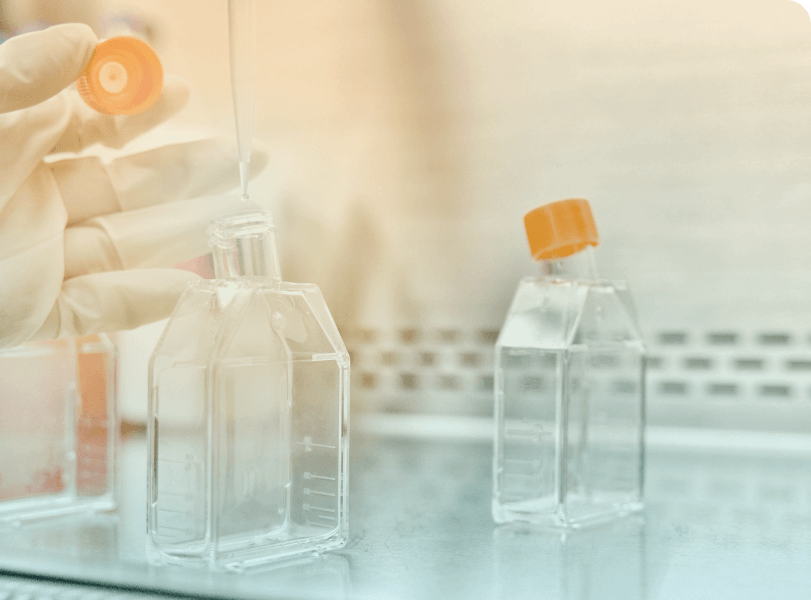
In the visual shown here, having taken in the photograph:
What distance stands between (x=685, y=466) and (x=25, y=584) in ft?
2.31

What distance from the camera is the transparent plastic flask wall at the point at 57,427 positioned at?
0.65 m

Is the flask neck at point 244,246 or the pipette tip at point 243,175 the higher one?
the pipette tip at point 243,175

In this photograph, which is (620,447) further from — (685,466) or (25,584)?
(25,584)

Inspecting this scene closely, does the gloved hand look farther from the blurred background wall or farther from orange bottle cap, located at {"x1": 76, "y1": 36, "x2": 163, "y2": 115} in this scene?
the blurred background wall

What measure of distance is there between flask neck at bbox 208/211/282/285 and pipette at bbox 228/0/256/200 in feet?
0.42

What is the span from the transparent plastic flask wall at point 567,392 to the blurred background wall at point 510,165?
362mm

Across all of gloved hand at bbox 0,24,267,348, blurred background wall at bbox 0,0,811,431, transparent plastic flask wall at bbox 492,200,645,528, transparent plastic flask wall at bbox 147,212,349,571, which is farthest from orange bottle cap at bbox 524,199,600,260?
blurred background wall at bbox 0,0,811,431

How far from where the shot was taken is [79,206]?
0.70 meters

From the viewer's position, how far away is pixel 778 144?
3.25 feet

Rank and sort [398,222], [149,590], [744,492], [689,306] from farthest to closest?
[398,222] → [689,306] → [744,492] → [149,590]

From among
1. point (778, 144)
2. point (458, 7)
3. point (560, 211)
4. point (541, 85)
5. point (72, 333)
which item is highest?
point (458, 7)

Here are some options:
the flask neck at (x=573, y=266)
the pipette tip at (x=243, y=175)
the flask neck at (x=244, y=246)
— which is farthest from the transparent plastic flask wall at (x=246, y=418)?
the flask neck at (x=573, y=266)

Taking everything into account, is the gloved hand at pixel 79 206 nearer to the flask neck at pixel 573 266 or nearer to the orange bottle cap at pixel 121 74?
the orange bottle cap at pixel 121 74

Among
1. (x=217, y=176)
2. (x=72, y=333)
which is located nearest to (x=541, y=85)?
(x=217, y=176)
